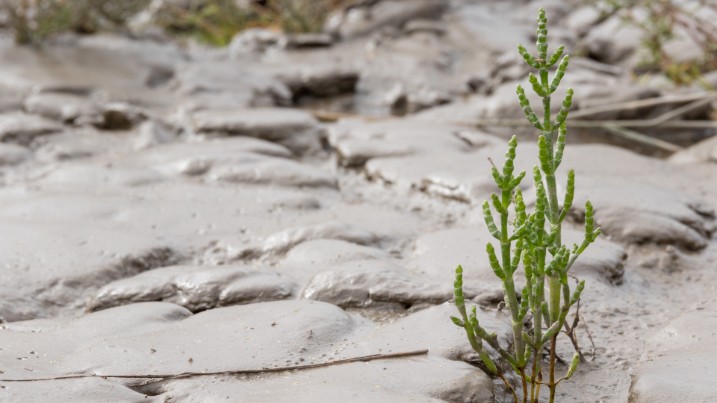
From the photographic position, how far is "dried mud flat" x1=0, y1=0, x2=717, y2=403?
6.39 ft

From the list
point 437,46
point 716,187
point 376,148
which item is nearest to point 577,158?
point 716,187

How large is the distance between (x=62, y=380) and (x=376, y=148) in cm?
235

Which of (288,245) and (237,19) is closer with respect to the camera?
(288,245)

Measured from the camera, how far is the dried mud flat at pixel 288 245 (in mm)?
1946

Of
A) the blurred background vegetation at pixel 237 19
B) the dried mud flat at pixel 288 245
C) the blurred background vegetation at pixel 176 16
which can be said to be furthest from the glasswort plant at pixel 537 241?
the blurred background vegetation at pixel 176 16

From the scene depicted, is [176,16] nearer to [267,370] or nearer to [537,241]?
[267,370]

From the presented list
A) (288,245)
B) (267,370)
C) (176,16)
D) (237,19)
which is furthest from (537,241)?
(176,16)

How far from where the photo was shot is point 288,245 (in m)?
2.88

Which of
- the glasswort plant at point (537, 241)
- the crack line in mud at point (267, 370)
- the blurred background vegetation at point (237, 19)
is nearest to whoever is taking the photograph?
the glasswort plant at point (537, 241)

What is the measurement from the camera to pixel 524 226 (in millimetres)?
1674

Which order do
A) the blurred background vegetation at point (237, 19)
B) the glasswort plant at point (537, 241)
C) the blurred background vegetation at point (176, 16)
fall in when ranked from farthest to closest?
the blurred background vegetation at point (176, 16) < the blurred background vegetation at point (237, 19) < the glasswort plant at point (537, 241)

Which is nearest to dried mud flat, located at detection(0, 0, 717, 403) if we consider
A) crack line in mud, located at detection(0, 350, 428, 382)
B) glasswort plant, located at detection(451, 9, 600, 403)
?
crack line in mud, located at detection(0, 350, 428, 382)

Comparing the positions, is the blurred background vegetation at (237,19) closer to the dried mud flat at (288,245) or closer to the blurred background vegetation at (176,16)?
the blurred background vegetation at (176,16)

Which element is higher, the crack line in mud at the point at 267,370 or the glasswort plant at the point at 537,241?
the glasswort plant at the point at 537,241
